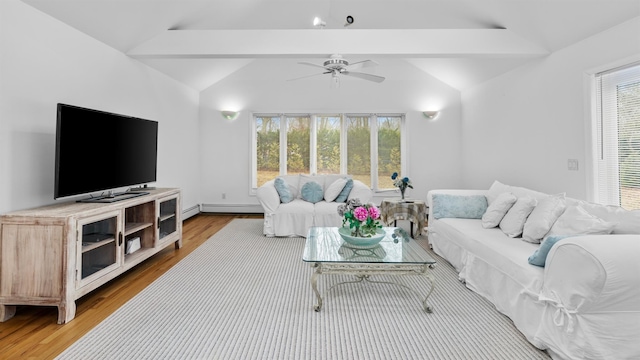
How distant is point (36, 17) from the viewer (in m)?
2.63

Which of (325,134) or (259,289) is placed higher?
(325,134)

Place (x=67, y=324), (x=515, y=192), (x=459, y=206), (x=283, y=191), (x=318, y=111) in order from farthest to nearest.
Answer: (x=318, y=111) < (x=283, y=191) < (x=459, y=206) < (x=515, y=192) < (x=67, y=324)

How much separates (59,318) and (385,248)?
2485 millimetres

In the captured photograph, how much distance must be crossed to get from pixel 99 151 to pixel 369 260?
2.62m

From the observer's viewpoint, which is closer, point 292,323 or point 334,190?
point 292,323

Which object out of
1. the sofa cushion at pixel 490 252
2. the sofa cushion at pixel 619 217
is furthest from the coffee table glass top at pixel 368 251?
the sofa cushion at pixel 619 217

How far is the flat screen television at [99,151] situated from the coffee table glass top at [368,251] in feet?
6.61

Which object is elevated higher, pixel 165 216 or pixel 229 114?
pixel 229 114

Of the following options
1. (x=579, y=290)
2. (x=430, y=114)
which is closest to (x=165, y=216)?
(x=579, y=290)

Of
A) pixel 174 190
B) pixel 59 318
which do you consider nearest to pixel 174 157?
pixel 174 190

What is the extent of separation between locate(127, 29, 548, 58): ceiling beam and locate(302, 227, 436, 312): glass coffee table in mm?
2314

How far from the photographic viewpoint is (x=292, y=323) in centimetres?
216

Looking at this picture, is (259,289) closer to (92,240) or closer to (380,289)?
(380,289)

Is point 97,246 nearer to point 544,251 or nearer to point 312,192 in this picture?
point 312,192
